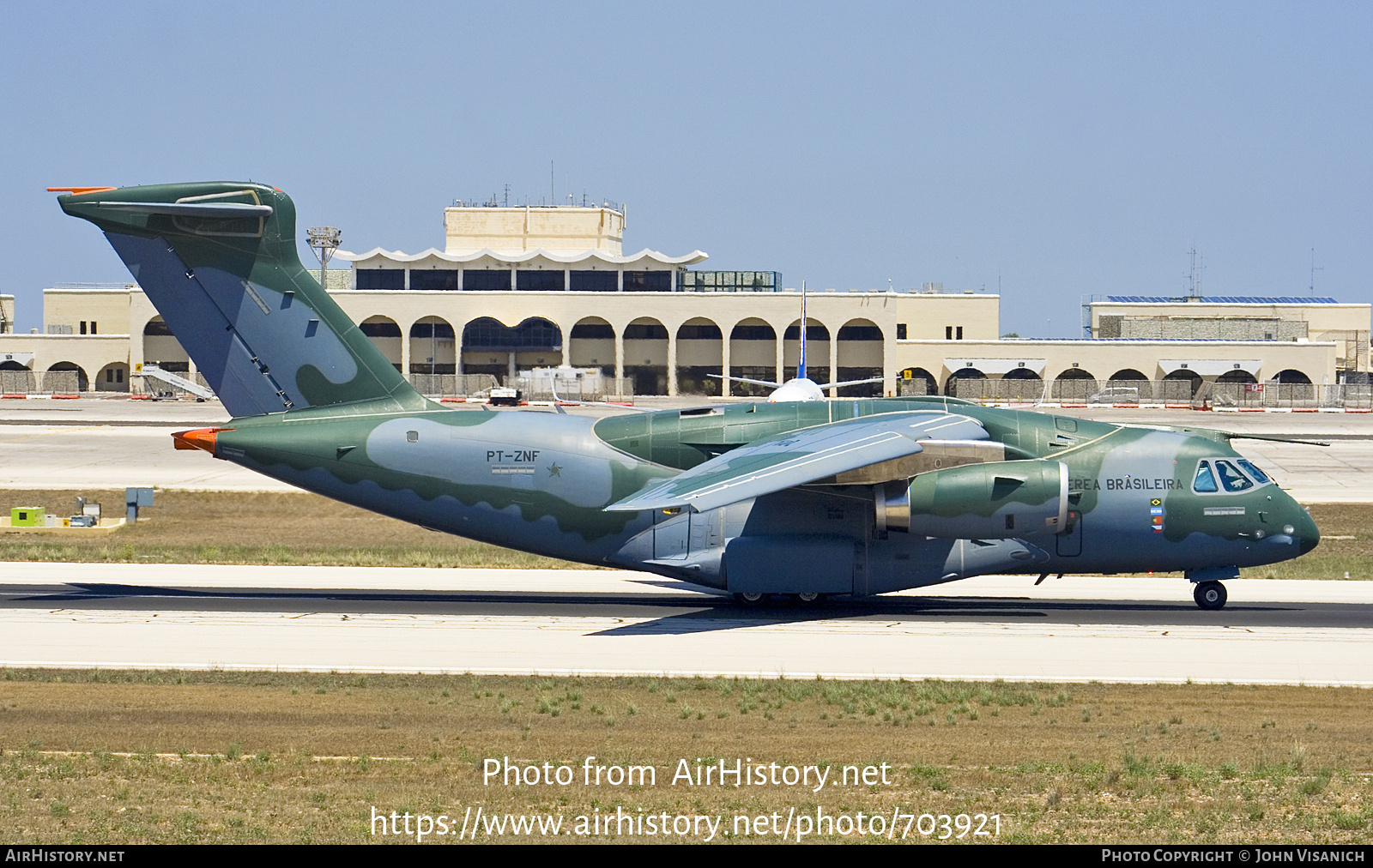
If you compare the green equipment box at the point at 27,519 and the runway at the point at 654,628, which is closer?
the runway at the point at 654,628

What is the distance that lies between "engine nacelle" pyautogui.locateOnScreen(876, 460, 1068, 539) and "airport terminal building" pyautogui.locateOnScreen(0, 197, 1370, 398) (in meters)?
76.6

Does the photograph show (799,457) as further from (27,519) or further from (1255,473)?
(27,519)

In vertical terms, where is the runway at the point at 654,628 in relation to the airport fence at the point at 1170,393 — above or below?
below

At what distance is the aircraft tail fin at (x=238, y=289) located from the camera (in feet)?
73.0

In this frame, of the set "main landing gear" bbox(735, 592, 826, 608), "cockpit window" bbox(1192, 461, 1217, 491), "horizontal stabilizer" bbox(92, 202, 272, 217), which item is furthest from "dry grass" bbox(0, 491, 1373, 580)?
"horizontal stabilizer" bbox(92, 202, 272, 217)

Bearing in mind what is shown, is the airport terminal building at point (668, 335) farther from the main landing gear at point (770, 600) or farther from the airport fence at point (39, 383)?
the main landing gear at point (770, 600)

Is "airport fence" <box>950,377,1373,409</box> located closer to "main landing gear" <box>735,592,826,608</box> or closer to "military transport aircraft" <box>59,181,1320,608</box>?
"military transport aircraft" <box>59,181,1320,608</box>

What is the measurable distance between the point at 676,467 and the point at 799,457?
318 centimetres

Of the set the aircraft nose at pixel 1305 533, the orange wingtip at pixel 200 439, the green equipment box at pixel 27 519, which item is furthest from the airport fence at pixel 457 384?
the aircraft nose at pixel 1305 533

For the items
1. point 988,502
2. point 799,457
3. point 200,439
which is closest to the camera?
point 799,457

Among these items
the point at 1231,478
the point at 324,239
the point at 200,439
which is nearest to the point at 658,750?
the point at 200,439

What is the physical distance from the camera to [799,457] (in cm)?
2075

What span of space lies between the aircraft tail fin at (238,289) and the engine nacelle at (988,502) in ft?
32.3

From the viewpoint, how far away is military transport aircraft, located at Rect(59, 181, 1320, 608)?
22.0m
